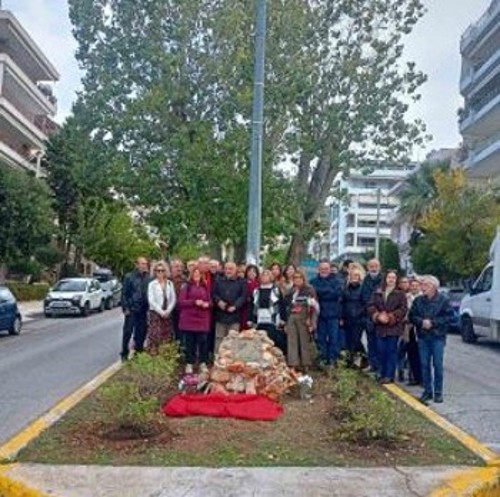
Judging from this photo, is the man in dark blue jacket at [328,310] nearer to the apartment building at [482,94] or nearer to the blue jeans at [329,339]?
the blue jeans at [329,339]

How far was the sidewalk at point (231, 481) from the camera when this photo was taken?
5.99 metres

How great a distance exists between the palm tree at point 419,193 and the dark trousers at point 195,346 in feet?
130

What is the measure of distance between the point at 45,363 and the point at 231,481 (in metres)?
9.34

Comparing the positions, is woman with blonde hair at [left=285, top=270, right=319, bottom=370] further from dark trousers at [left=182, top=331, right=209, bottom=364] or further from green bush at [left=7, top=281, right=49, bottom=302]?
green bush at [left=7, top=281, right=49, bottom=302]

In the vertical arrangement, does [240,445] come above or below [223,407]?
below

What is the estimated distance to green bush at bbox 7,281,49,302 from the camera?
3792cm

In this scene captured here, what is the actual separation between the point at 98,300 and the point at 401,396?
983 inches

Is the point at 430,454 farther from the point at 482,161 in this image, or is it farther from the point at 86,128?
the point at 482,161

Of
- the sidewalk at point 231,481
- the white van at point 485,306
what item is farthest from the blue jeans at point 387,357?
the white van at point 485,306

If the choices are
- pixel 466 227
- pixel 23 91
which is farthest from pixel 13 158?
pixel 466 227

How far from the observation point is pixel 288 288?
467 inches

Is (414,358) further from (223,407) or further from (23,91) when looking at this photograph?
(23,91)

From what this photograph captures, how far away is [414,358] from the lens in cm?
1190

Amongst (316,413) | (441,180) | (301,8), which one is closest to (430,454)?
(316,413)
